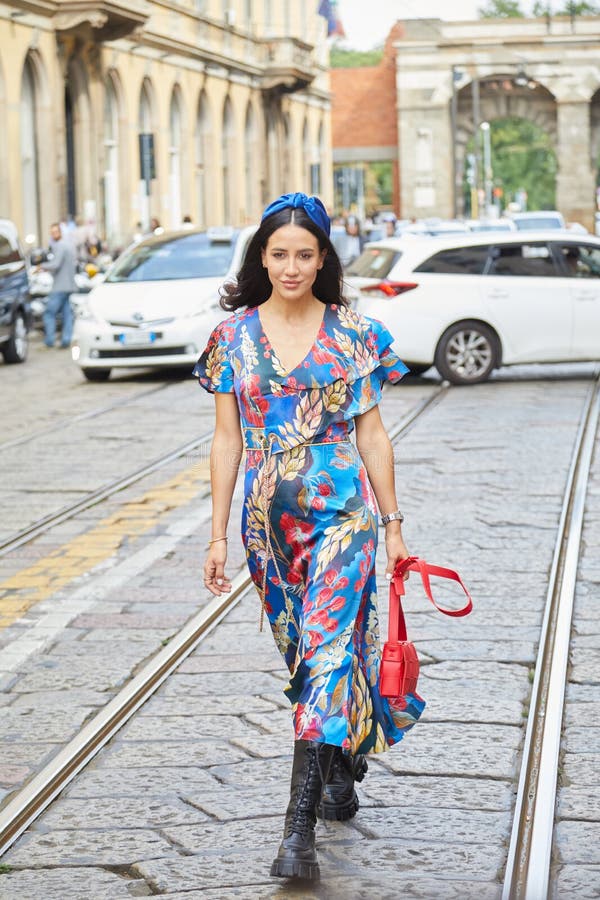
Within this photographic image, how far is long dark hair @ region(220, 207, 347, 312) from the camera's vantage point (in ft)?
14.8

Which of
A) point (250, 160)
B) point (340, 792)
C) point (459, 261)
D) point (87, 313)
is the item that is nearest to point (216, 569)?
point (340, 792)

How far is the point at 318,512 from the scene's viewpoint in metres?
4.41

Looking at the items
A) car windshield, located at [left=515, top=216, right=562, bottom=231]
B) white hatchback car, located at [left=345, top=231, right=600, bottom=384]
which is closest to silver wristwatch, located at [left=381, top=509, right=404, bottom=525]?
white hatchback car, located at [left=345, top=231, right=600, bottom=384]

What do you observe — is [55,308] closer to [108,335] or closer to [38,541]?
[108,335]

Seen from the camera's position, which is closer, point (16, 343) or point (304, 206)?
point (304, 206)

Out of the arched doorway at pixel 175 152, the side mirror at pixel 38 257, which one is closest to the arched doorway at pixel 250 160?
the arched doorway at pixel 175 152

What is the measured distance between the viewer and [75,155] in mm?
36625

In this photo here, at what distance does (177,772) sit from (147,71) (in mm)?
36340

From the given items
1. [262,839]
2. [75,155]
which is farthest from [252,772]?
[75,155]

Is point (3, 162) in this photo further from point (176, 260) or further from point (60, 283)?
point (176, 260)

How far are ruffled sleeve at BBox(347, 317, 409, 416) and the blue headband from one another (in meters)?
0.27

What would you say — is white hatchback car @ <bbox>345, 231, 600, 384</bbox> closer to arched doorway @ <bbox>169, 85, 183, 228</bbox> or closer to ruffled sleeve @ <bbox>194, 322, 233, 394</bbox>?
ruffled sleeve @ <bbox>194, 322, 233, 394</bbox>

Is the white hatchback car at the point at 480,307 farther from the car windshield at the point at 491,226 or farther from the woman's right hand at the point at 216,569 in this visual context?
the car windshield at the point at 491,226

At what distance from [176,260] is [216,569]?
1537 cm
